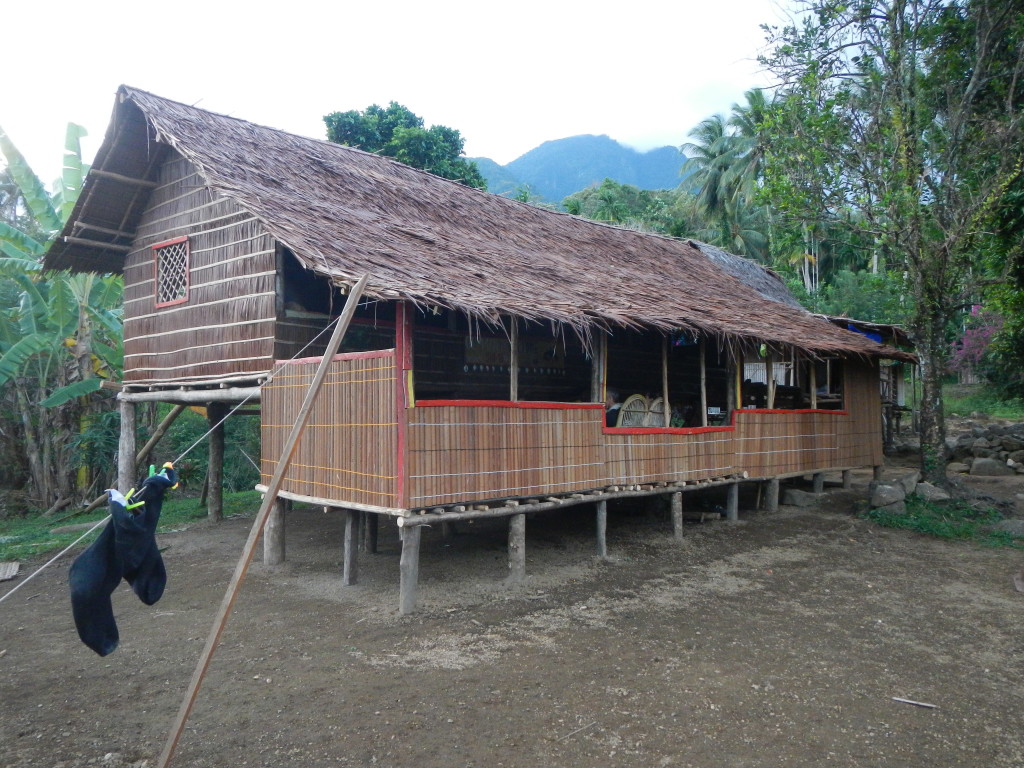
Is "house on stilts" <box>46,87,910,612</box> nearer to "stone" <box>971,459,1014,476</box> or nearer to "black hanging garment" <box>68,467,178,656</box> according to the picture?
"black hanging garment" <box>68,467,178,656</box>

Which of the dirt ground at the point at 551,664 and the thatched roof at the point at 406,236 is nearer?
the dirt ground at the point at 551,664

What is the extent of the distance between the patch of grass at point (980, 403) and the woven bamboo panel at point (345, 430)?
21.0 m

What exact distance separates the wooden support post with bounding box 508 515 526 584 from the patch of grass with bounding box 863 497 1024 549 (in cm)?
599

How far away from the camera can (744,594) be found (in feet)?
24.0

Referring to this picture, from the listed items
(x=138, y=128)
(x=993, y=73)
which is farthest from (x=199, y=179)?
(x=993, y=73)

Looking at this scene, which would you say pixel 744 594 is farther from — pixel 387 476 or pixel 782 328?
pixel 782 328

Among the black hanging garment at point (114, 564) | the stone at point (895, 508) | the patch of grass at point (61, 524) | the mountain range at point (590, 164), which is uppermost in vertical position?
the mountain range at point (590, 164)

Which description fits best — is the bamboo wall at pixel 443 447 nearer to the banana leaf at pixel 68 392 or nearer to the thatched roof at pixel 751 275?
the banana leaf at pixel 68 392

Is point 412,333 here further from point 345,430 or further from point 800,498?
point 800,498

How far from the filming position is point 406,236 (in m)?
8.60

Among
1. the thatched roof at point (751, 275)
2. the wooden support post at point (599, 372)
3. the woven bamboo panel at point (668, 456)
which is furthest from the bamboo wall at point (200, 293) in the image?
the thatched roof at point (751, 275)

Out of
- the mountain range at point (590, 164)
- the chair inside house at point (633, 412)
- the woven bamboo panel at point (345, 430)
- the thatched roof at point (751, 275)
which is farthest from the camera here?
the mountain range at point (590, 164)

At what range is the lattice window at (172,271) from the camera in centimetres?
962

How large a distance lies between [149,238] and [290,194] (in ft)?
9.77
